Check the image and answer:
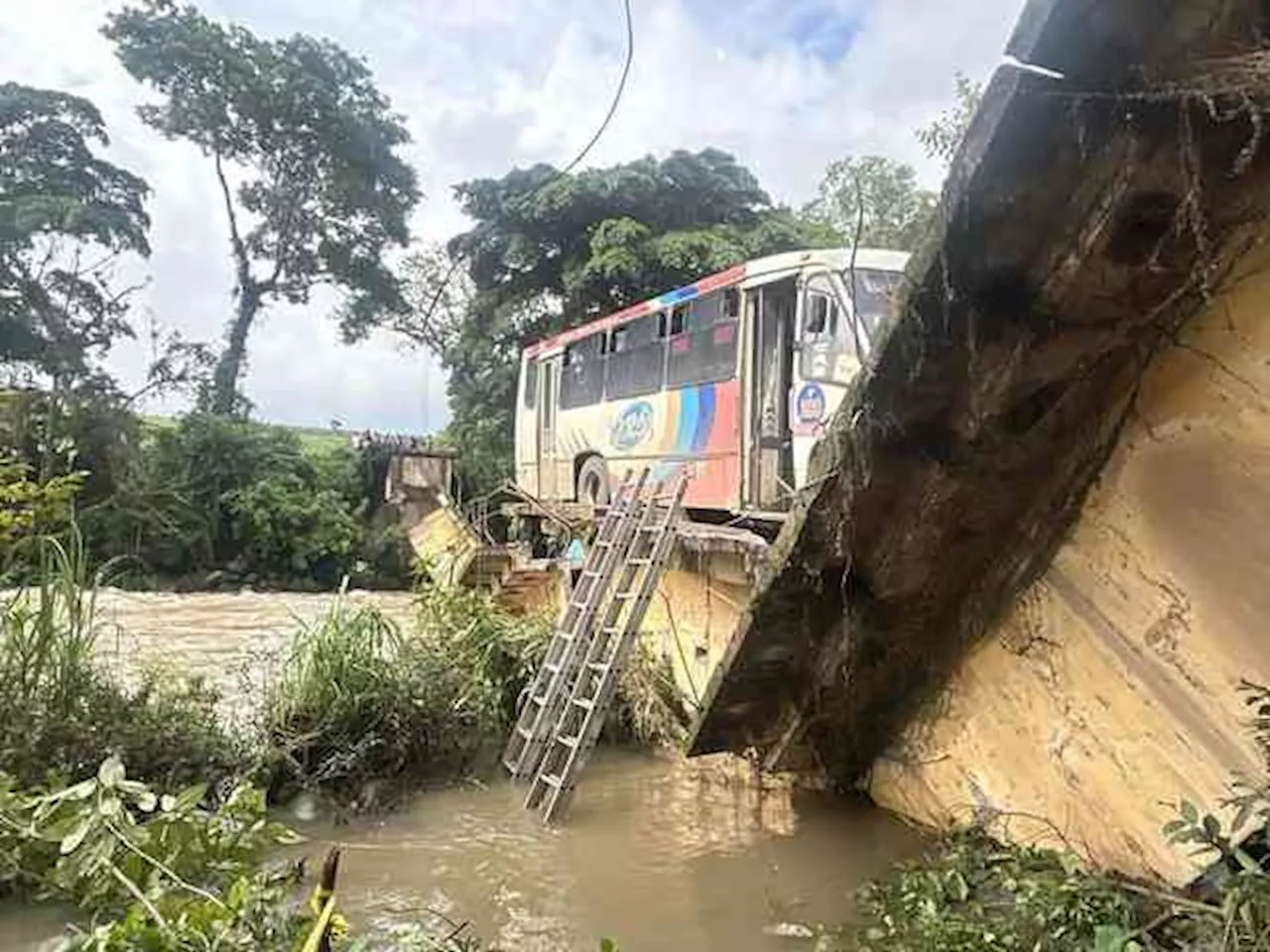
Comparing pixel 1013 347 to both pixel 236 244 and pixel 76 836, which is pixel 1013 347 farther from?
pixel 236 244

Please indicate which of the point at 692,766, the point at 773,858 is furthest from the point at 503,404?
the point at 773,858

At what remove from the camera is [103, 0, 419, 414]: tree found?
19.4 m

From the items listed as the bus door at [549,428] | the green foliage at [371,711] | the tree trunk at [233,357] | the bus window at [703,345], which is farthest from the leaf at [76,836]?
the tree trunk at [233,357]

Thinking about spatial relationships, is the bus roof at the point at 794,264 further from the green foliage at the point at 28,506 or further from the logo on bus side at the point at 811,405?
the green foliage at the point at 28,506

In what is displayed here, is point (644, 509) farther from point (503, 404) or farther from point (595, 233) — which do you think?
point (503, 404)

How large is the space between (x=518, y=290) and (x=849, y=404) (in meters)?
14.9

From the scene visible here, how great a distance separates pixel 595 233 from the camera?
16500 millimetres

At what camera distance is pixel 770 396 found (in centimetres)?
723

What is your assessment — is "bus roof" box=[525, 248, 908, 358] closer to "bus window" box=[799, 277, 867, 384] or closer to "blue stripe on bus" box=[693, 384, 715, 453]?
"bus window" box=[799, 277, 867, 384]

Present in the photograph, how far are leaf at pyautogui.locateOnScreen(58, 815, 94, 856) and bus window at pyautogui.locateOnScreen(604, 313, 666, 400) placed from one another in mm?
6489

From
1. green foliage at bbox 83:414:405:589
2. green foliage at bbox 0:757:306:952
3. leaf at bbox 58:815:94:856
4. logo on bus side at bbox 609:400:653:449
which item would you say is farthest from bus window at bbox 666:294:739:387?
green foliage at bbox 83:414:405:589

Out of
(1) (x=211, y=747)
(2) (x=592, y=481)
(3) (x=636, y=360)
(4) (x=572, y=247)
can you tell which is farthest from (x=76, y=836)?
(4) (x=572, y=247)

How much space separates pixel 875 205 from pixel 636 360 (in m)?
2.97

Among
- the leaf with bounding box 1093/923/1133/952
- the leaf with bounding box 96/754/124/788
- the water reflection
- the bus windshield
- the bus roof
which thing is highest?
the bus roof
